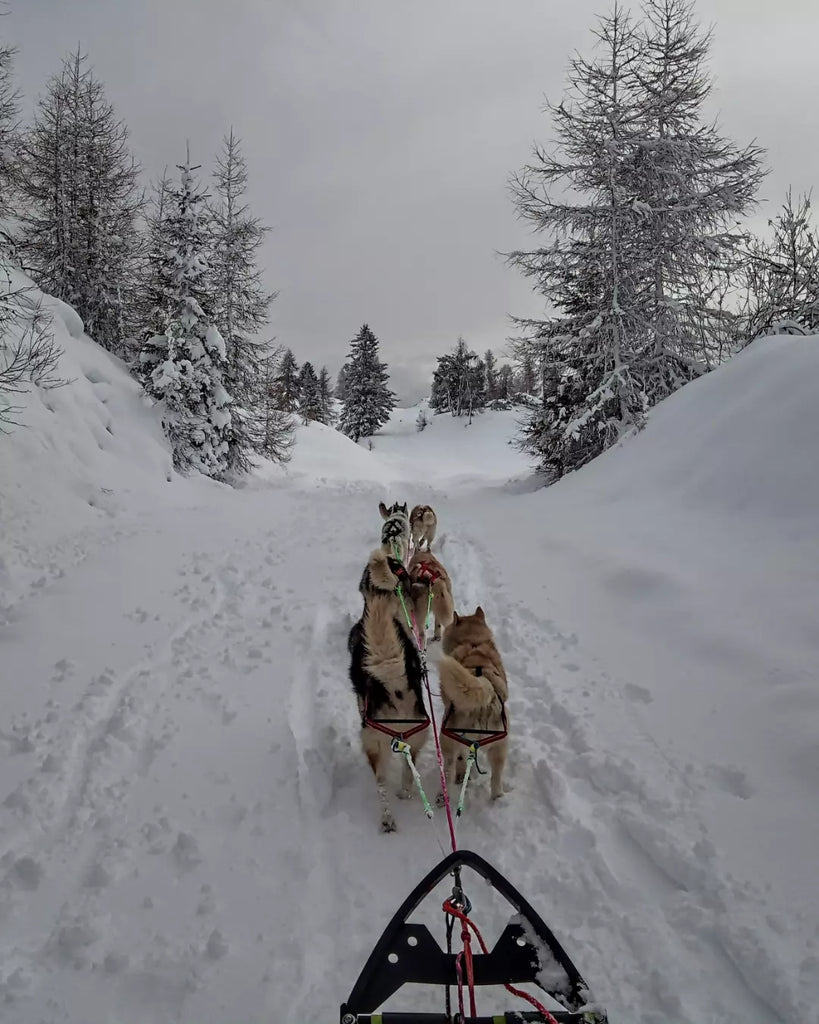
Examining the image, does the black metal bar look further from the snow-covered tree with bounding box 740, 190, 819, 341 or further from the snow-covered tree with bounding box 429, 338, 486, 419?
the snow-covered tree with bounding box 429, 338, 486, 419

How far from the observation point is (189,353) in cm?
1502

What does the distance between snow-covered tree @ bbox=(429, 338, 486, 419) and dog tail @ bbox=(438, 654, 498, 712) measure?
56.9 meters

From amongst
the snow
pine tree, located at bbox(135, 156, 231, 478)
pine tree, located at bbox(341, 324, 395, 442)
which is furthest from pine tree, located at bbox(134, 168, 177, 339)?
pine tree, located at bbox(341, 324, 395, 442)

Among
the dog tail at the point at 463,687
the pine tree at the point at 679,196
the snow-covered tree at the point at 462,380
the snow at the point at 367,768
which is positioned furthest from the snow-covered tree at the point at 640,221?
the snow-covered tree at the point at 462,380

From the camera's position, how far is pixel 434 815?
339cm

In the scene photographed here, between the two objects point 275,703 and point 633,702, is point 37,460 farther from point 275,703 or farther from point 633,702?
point 633,702

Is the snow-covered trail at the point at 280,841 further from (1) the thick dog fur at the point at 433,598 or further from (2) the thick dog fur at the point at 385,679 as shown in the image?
(1) the thick dog fur at the point at 433,598

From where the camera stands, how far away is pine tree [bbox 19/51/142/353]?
57.4 feet

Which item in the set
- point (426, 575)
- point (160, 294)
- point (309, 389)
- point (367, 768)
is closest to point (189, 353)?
point (160, 294)

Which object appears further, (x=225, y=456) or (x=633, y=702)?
(x=225, y=456)

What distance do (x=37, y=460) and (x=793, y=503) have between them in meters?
12.0

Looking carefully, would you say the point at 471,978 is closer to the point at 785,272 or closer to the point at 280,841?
the point at 280,841

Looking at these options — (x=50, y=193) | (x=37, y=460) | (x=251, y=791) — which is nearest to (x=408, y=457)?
(x=50, y=193)

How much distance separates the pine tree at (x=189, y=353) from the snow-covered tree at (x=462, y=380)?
45.0 meters
